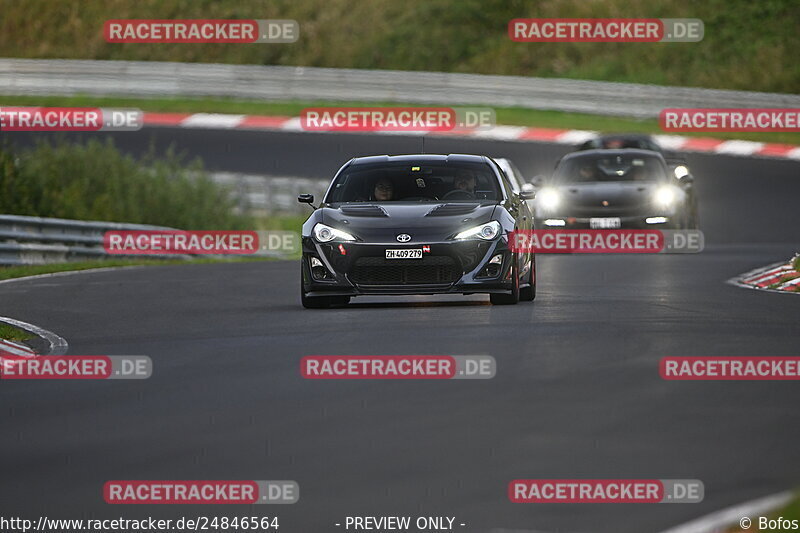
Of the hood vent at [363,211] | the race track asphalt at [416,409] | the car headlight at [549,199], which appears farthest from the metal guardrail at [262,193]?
the hood vent at [363,211]

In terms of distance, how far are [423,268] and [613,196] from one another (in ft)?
30.4

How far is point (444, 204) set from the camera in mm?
16172

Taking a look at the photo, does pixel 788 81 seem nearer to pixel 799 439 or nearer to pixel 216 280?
pixel 216 280

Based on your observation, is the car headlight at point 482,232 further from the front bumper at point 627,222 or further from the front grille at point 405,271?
the front bumper at point 627,222

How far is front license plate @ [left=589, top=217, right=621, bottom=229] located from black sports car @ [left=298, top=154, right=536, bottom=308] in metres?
7.98

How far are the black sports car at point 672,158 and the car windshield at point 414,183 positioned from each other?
766 centimetres

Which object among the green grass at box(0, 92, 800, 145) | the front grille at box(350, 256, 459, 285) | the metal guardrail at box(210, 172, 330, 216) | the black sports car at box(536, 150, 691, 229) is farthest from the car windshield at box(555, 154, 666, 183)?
the green grass at box(0, 92, 800, 145)

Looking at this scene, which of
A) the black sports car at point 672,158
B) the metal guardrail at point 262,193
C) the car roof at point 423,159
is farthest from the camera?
the metal guardrail at point 262,193

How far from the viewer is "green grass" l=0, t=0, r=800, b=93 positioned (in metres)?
46.1

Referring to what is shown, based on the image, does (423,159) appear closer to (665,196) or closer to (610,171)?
(665,196)

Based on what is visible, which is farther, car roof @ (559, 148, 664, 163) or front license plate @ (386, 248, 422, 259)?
car roof @ (559, 148, 664, 163)

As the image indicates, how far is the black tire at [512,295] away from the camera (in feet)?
52.2

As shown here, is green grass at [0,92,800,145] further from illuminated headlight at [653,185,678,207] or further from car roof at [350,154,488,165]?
car roof at [350,154,488,165]

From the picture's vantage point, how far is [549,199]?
81.5 feet
